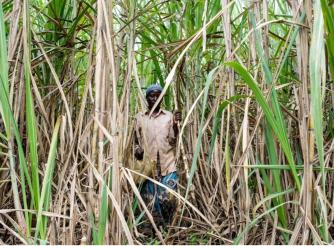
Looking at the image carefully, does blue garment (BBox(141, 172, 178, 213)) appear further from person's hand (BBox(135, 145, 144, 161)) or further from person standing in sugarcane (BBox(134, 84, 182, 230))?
person's hand (BBox(135, 145, 144, 161))

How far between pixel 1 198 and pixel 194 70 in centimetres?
107

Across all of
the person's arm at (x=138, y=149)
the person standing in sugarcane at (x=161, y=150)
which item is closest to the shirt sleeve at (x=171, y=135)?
the person standing in sugarcane at (x=161, y=150)

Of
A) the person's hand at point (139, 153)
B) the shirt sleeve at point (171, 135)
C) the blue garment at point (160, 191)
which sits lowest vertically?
the blue garment at point (160, 191)

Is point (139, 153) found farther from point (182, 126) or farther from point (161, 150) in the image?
point (182, 126)

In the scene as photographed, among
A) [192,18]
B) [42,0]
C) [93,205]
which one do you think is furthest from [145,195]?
[93,205]

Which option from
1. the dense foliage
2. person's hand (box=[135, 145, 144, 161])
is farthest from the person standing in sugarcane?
the dense foliage

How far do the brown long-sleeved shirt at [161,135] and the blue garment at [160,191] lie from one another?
3 centimetres

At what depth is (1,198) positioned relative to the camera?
5.87ft

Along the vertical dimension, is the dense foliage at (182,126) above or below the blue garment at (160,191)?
above

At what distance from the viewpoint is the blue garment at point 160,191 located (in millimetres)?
2510

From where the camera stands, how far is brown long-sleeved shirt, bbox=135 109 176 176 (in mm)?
2529

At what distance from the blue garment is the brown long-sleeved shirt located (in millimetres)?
32

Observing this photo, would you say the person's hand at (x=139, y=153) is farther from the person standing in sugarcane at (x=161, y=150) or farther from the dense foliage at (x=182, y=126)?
the dense foliage at (x=182, y=126)

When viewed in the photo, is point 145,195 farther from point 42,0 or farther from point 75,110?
point 42,0
